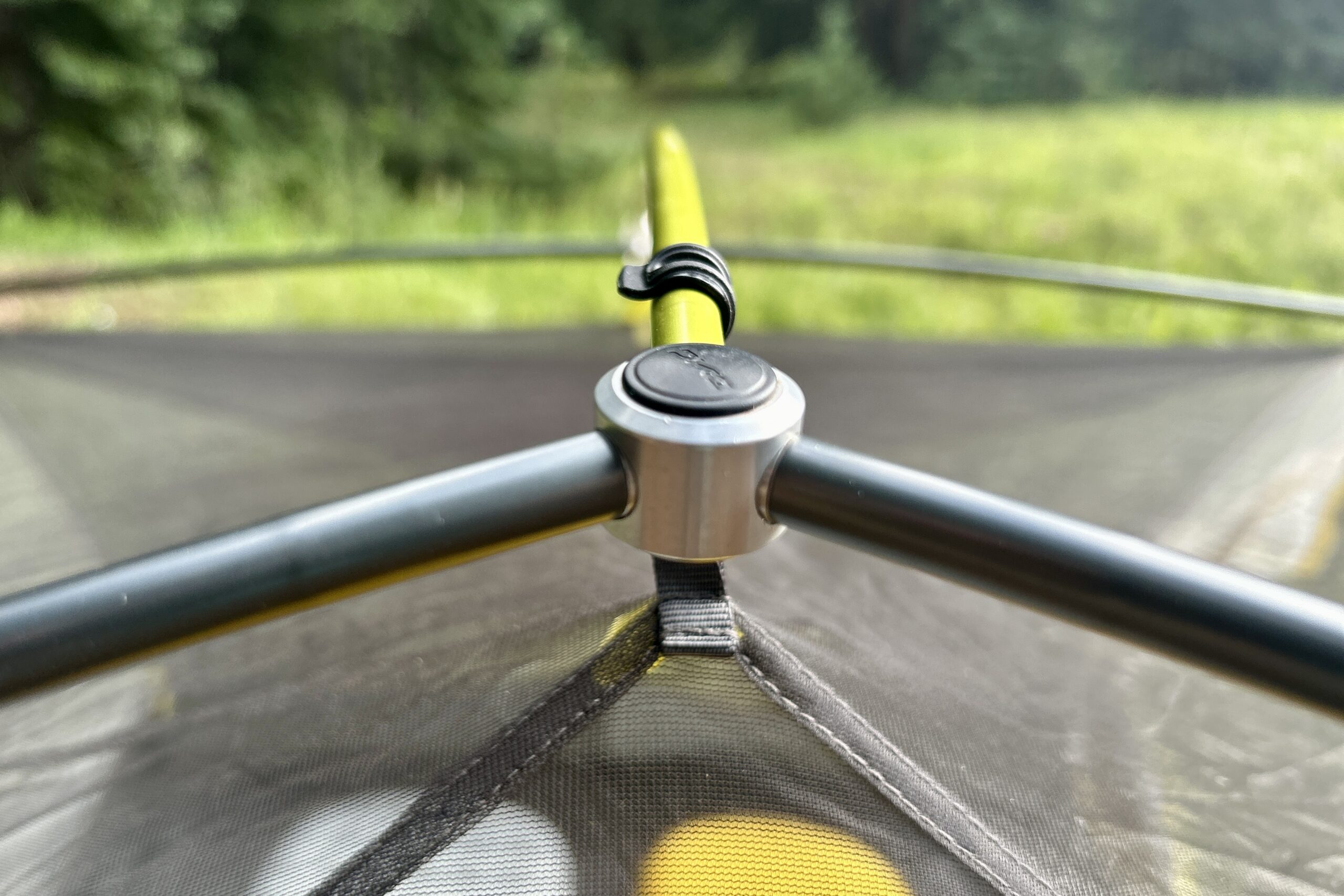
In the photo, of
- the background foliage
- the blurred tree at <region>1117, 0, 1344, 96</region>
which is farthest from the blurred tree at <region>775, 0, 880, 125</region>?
the blurred tree at <region>1117, 0, 1344, 96</region>

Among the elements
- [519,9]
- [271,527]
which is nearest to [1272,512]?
[271,527]

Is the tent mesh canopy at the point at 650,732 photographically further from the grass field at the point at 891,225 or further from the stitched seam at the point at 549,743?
the grass field at the point at 891,225

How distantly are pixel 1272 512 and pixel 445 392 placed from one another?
90 cm

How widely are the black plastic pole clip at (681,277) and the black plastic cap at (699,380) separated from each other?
7 centimetres

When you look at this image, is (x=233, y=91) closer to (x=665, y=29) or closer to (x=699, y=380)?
(x=665, y=29)

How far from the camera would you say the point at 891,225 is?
4113mm

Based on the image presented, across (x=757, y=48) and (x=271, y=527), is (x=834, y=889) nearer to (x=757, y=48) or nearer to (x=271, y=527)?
(x=271, y=527)

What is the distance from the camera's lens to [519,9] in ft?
14.7

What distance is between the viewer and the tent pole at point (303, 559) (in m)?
0.23

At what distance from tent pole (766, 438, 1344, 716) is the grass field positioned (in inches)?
97.3

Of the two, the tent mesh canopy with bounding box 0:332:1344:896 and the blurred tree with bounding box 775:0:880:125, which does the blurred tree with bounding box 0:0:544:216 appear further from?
the tent mesh canopy with bounding box 0:332:1344:896

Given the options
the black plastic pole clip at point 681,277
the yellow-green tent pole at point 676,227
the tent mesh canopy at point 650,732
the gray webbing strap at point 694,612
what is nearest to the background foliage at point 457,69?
the tent mesh canopy at point 650,732

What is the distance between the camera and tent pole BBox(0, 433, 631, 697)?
23 cm

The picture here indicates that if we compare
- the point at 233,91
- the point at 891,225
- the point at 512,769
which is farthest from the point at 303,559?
the point at 233,91
